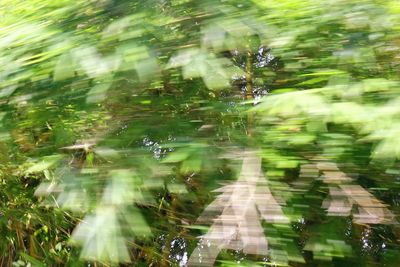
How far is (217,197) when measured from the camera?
1.28 m

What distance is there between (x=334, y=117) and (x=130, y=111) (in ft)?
2.08

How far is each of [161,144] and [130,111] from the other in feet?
0.60

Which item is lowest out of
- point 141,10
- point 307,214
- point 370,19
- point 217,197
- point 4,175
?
point 4,175

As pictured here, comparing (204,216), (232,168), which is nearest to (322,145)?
(232,168)

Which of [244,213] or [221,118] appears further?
[221,118]

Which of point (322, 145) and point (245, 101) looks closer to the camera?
point (322, 145)

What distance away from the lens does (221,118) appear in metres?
1.49

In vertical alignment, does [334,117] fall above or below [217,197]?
above

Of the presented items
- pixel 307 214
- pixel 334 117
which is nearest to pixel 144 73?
pixel 334 117

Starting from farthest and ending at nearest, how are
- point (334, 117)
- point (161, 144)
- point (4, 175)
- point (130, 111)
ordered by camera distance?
point (4, 175), point (130, 111), point (161, 144), point (334, 117)

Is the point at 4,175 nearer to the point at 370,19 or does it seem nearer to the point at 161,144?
the point at 161,144

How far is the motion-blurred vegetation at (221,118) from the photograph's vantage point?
1203 millimetres

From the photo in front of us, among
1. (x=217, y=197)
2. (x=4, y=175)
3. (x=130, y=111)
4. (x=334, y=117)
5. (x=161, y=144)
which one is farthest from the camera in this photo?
(x=4, y=175)

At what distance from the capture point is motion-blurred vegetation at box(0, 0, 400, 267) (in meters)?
1.20
